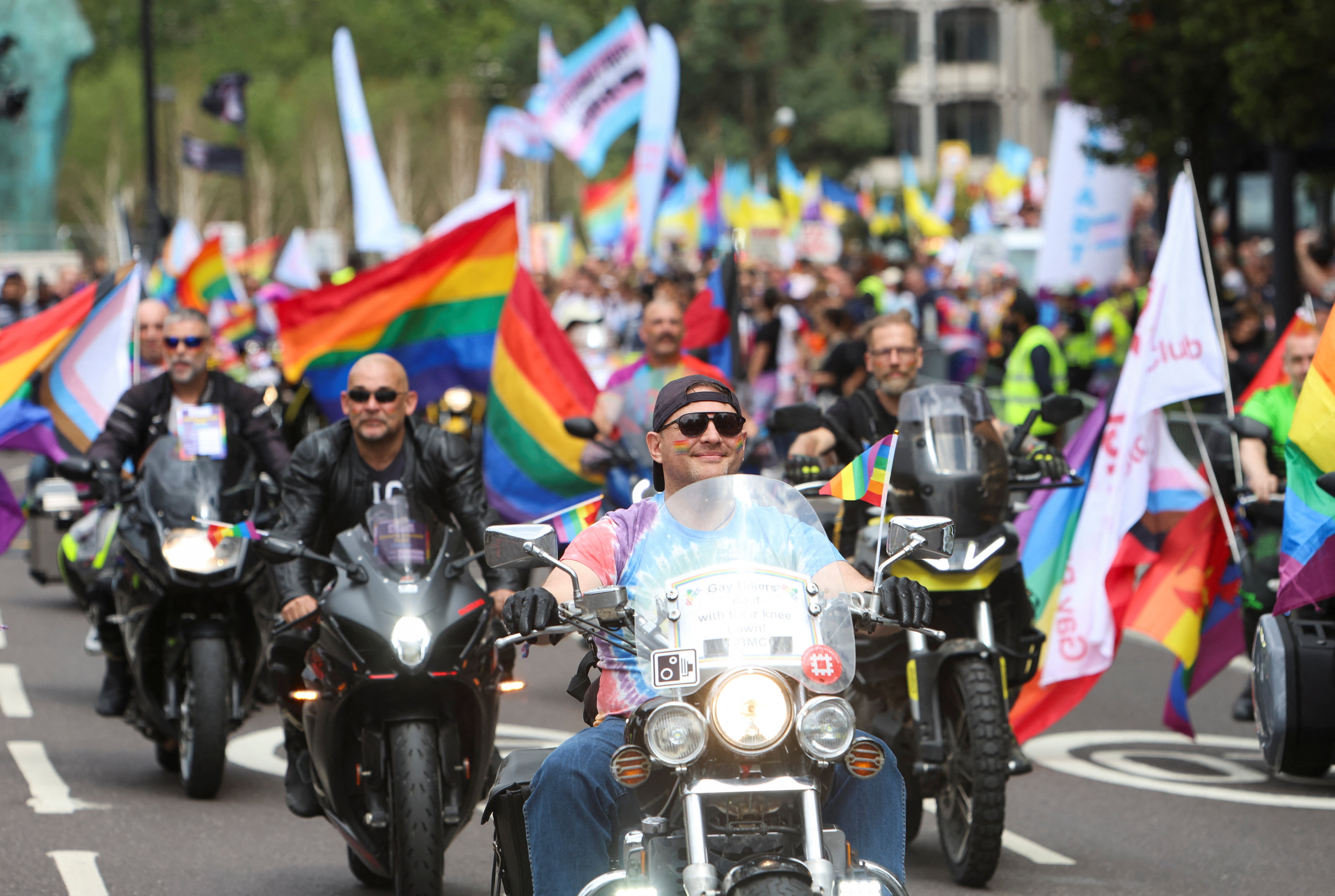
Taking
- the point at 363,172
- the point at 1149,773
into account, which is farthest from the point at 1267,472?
the point at 363,172

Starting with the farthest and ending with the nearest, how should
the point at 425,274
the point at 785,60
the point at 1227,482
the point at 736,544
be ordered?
the point at 785,60
the point at 425,274
the point at 1227,482
the point at 736,544

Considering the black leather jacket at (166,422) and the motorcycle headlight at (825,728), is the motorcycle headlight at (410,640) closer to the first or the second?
the motorcycle headlight at (825,728)

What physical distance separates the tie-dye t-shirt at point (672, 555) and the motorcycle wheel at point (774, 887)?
1.79 feet

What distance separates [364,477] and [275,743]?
9.27 ft

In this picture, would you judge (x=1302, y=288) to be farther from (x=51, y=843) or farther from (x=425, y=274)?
(x=51, y=843)

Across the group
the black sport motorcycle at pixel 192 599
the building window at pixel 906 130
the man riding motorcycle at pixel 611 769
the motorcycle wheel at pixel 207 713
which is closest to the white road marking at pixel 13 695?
the black sport motorcycle at pixel 192 599

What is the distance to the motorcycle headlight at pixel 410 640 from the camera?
5.78 meters

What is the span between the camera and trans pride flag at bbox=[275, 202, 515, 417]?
10.4 meters

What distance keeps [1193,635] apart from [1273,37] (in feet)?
28.5

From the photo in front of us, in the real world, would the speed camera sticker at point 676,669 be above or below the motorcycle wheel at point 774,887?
above

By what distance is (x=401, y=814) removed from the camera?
18.6 feet

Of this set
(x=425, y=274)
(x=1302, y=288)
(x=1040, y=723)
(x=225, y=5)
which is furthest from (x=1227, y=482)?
(x=225, y=5)

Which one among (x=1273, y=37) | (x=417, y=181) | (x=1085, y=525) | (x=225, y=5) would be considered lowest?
(x=1085, y=525)

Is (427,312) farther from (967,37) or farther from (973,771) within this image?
(967,37)
